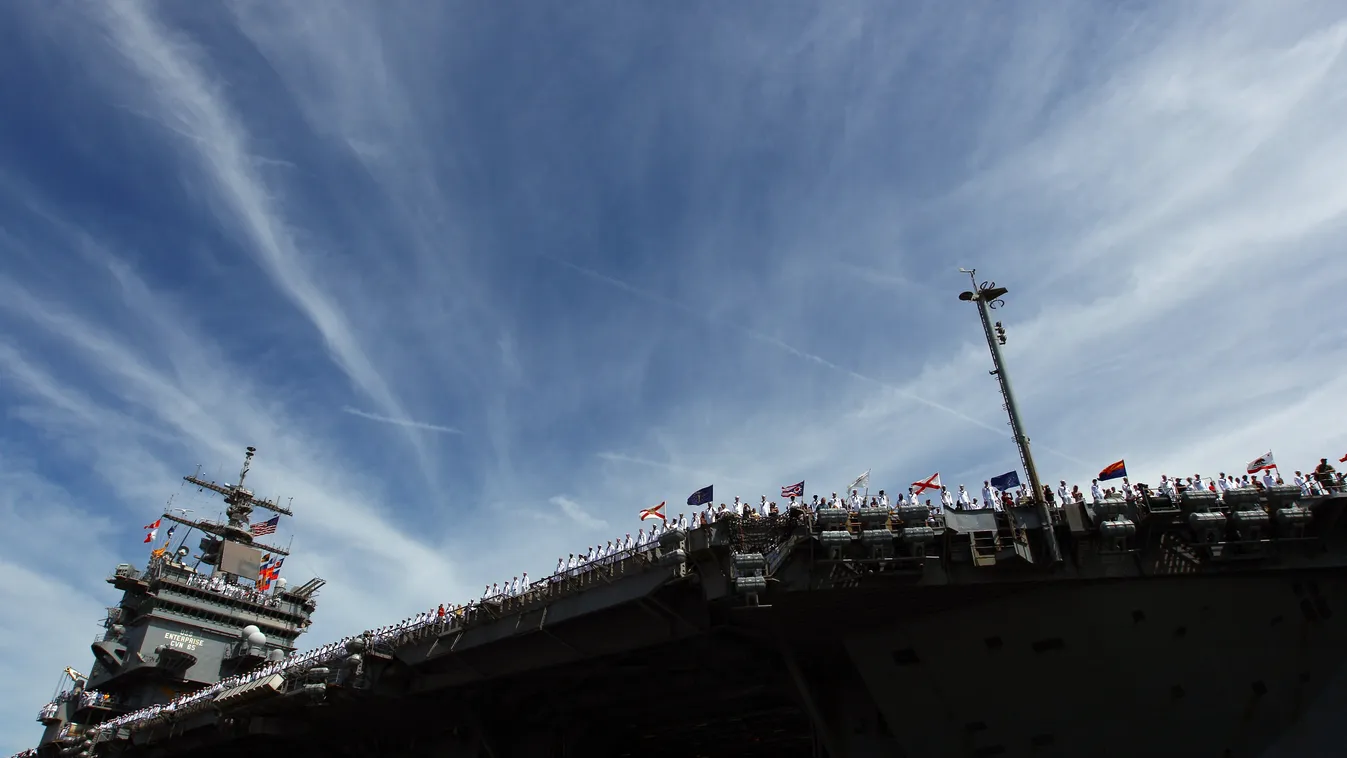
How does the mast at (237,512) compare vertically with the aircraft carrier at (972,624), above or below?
above

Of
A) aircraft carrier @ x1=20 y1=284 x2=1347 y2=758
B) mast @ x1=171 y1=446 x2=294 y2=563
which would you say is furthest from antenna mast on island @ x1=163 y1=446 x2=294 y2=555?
aircraft carrier @ x1=20 y1=284 x2=1347 y2=758

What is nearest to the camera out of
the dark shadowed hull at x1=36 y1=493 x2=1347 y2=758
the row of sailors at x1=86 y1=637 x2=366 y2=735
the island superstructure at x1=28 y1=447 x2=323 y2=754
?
the dark shadowed hull at x1=36 y1=493 x2=1347 y2=758

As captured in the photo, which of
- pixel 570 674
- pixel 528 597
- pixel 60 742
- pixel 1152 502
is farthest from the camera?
pixel 60 742

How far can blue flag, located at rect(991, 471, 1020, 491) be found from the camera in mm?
16859

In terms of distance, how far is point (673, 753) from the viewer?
100 feet

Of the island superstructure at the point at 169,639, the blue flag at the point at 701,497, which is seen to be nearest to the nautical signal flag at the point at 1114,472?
the blue flag at the point at 701,497

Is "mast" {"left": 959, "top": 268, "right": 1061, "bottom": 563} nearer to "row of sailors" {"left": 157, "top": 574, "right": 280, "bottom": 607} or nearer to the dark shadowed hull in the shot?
the dark shadowed hull

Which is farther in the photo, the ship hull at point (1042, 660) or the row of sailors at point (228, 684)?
the row of sailors at point (228, 684)

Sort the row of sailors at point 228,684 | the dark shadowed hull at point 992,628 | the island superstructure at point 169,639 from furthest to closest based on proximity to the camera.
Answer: the island superstructure at point 169,639
the row of sailors at point 228,684
the dark shadowed hull at point 992,628

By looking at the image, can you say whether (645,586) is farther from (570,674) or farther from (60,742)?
(60,742)

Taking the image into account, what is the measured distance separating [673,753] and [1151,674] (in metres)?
20.0

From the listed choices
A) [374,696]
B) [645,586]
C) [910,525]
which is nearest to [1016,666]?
[910,525]

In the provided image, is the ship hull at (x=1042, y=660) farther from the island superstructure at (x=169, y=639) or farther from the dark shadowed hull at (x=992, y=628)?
the island superstructure at (x=169, y=639)

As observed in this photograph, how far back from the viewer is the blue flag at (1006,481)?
664 inches
